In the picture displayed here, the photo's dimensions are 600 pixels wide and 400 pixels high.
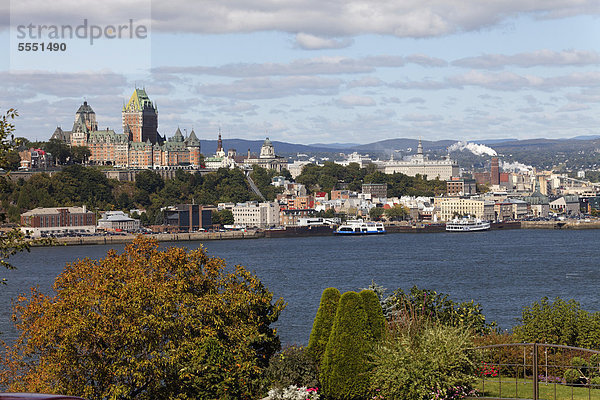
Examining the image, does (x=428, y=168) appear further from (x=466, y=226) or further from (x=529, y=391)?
(x=529, y=391)

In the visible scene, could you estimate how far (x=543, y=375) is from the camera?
1096 cm

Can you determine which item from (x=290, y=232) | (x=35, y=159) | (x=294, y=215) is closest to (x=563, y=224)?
(x=294, y=215)

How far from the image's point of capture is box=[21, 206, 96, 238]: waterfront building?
76.6 m

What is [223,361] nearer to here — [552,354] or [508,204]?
[552,354]

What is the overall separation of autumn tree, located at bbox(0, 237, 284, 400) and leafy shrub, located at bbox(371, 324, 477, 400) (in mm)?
1862

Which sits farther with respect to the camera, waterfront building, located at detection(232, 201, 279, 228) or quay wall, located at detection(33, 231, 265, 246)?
waterfront building, located at detection(232, 201, 279, 228)

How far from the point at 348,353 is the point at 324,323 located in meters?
0.73

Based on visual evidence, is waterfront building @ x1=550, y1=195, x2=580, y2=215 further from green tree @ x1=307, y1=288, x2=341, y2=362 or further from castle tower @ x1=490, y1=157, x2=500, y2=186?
green tree @ x1=307, y1=288, x2=341, y2=362

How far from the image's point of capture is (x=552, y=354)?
1150 centimetres

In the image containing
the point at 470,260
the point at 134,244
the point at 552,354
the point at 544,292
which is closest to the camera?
the point at 552,354

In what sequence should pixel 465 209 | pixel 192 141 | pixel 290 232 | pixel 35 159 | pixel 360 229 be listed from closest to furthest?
pixel 360 229, pixel 290 232, pixel 35 159, pixel 465 209, pixel 192 141

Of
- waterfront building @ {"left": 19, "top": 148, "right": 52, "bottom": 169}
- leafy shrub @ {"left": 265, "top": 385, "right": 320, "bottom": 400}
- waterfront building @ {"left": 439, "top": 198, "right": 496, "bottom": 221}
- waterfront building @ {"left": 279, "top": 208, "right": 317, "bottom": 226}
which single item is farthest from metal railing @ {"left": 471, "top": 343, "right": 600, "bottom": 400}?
waterfront building @ {"left": 439, "top": 198, "right": 496, "bottom": 221}

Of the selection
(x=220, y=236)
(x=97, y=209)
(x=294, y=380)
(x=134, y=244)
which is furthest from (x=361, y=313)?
(x=97, y=209)

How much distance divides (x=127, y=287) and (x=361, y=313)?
258cm
